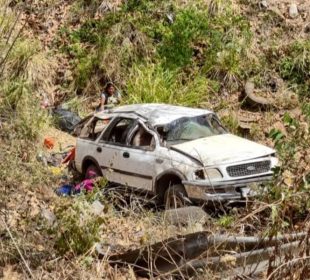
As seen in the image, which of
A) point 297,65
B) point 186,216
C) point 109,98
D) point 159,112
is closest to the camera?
point 186,216

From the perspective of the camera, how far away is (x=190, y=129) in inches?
446

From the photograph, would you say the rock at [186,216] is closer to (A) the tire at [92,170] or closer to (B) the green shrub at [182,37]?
(A) the tire at [92,170]

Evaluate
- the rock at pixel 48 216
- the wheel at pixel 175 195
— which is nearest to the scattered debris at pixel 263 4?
the wheel at pixel 175 195

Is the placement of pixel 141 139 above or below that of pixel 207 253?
below

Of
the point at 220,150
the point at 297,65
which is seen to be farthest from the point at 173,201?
the point at 297,65

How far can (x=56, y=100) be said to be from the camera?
17.6 m

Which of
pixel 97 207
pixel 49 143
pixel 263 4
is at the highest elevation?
pixel 263 4

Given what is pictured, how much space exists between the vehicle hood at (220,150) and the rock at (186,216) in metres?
2.29

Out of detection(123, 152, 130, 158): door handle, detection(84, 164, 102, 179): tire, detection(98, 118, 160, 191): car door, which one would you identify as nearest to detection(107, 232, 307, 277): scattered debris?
detection(98, 118, 160, 191): car door

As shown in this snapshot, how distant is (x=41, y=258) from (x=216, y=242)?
5.35 feet

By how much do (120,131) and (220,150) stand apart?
2.16m

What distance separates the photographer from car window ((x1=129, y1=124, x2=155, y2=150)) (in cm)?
1123

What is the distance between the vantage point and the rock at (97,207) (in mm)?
6725

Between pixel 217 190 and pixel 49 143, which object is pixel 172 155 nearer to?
pixel 217 190
